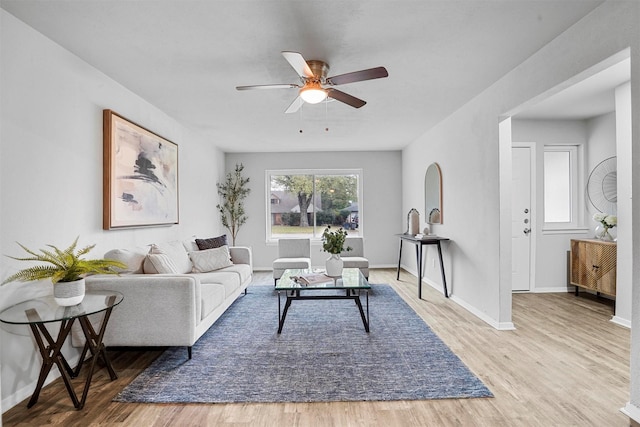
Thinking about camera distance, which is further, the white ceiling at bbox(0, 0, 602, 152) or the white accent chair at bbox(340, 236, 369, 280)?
the white accent chair at bbox(340, 236, 369, 280)

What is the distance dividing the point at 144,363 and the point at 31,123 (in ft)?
6.28

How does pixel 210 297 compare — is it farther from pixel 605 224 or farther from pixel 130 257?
pixel 605 224

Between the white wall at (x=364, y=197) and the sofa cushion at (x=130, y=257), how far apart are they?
3749 millimetres

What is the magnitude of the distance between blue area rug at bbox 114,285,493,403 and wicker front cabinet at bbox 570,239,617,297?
92.5 inches

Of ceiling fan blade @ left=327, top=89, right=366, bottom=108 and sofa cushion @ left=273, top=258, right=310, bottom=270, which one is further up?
ceiling fan blade @ left=327, top=89, right=366, bottom=108

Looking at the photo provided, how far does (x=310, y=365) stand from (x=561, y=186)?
443 centimetres

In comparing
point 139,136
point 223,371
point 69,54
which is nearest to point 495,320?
point 223,371

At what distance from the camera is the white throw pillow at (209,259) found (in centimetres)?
419

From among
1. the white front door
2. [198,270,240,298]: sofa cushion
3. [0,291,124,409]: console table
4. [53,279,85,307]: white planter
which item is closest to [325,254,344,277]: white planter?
[198,270,240,298]: sofa cushion

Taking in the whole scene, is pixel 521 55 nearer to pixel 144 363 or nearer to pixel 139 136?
pixel 139 136

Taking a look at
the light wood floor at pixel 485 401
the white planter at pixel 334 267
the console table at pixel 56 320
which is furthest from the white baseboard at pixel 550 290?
the console table at pixel 56 320

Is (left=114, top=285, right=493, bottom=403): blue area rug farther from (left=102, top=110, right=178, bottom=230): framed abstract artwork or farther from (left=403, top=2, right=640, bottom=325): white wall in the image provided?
(left=102, top=110, right=178, bottom=230): framed abstract artwork

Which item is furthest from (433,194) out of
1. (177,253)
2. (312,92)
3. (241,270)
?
(177,253)

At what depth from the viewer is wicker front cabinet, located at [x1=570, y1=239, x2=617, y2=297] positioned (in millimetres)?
4043
